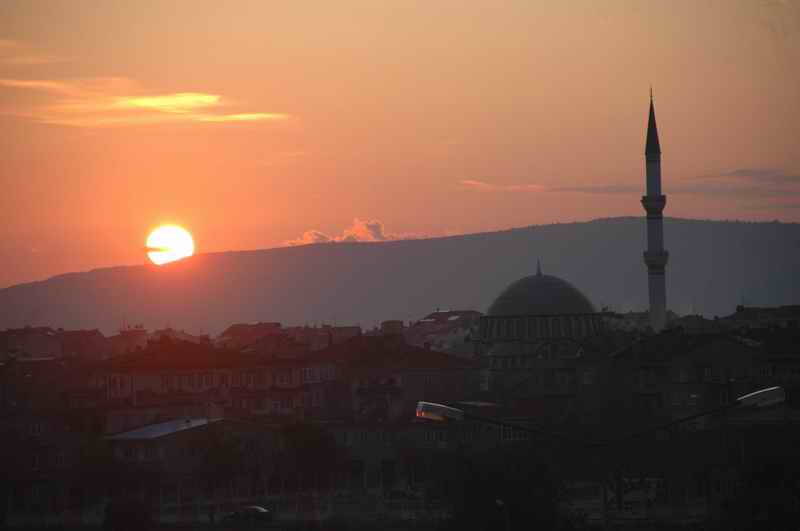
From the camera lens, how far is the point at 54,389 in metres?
71.3

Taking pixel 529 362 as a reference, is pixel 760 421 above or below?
below

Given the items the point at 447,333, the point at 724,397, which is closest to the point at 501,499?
the point at 724,397

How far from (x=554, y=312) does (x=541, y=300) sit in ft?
6.32

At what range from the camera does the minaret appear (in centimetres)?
8856

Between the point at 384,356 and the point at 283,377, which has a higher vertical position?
the point at 384,356

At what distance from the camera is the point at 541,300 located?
9169cm

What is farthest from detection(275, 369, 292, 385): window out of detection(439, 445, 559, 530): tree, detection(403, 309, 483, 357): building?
detection(439, 445, 559, 530): tree

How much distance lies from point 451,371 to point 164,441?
61.8 feet

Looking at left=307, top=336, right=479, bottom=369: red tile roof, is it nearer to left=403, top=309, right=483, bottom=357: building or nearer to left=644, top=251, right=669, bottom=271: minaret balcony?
left=644, top=251, right=669, bottom=271: minaret balcony

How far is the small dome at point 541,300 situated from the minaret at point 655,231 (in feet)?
9.58

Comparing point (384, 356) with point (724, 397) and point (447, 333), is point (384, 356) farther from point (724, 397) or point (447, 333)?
point (447, 333)

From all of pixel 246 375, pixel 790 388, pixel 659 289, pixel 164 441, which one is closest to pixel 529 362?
pixel 659 289

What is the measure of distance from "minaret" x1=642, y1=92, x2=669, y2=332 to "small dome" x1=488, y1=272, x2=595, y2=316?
2921mm

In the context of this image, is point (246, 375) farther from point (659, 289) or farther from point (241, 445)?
point (659, 289)
